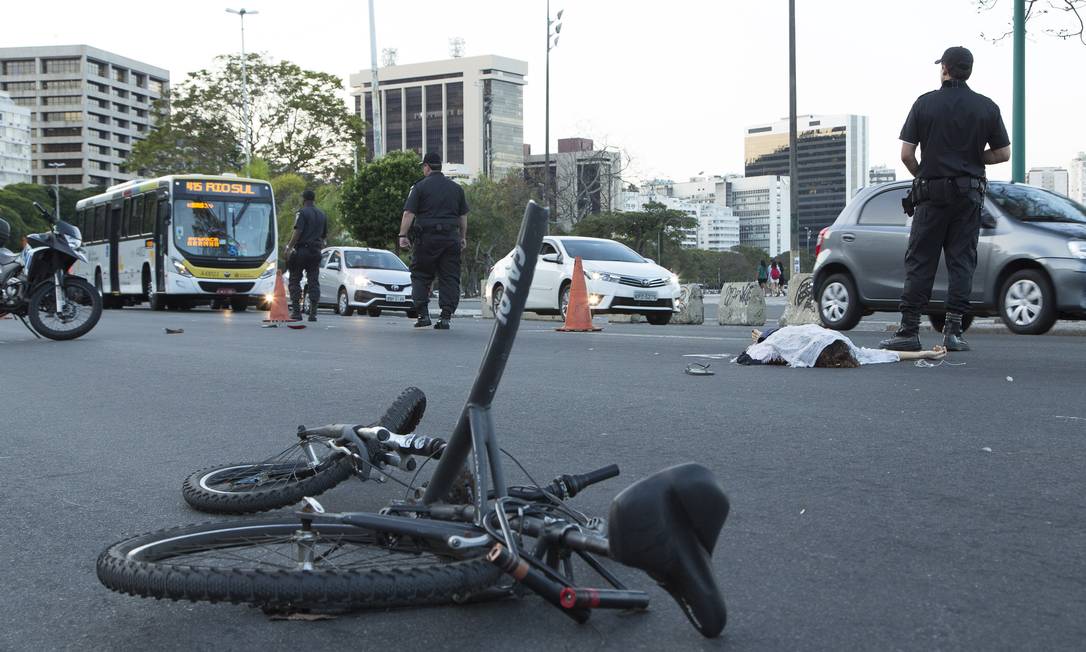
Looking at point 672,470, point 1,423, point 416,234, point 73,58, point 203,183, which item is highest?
point 73,58

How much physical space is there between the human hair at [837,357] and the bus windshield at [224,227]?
66.8ft

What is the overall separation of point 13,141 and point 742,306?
507ft

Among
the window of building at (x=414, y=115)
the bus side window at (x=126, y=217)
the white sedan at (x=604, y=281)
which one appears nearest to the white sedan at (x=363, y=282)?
the bus side window at (x=126, y=217)

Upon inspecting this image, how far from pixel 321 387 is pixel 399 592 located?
5054 mm

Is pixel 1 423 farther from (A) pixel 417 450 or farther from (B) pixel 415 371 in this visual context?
(A) pixel 417 450

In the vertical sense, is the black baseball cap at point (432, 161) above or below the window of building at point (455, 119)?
below

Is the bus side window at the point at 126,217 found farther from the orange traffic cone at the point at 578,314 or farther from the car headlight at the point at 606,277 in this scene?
the orange traffic cone at the point at 578,314

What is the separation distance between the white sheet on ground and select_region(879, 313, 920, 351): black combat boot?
32 cm

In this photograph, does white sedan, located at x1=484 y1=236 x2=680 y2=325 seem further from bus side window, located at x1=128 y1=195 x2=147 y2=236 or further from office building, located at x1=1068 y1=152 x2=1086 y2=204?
office building, located at x1=1068 y1=152 x2=1086 y2=204

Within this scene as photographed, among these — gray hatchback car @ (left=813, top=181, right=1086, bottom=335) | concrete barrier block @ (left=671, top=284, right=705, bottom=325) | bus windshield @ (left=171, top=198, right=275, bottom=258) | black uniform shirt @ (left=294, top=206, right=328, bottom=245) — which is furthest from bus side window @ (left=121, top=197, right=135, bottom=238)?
gray hatchback car @ (left=813, top=181, right=1086, bottom=335)

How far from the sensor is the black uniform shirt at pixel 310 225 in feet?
59.4

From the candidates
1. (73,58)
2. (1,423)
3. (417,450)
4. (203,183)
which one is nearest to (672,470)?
(417,450)

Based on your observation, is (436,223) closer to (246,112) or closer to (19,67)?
(246,112)

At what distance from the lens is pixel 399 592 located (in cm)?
204
